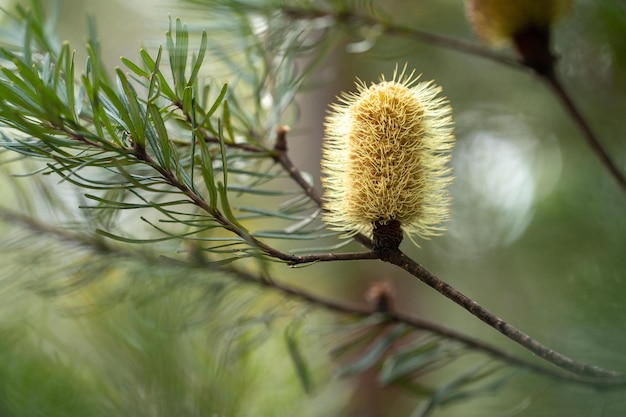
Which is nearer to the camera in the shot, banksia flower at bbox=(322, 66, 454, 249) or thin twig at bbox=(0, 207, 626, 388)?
banksia flower at bbox=(322, 66, 454, 249)

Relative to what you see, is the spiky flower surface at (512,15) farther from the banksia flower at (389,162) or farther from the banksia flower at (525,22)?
the banksia flower at (389,162)

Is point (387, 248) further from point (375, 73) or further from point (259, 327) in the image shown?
point (375, 73)

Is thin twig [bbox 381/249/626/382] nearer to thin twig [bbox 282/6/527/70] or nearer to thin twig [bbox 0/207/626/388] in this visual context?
thin twig [bbox 0/207/626/388]

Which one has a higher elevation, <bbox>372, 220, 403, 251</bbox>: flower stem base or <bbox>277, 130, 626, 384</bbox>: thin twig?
<bbox>372, 220, 403, 251</bbox>: flower stem base

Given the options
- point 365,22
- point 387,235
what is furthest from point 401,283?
point 387,235

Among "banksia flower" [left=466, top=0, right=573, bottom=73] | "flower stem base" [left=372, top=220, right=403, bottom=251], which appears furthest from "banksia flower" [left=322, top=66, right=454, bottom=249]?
"banksia flower" [left=466, top=0, right=573, bottom=73]

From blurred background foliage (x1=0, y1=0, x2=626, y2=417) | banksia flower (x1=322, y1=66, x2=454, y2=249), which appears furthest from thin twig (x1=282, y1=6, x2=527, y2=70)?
banksia flower (x1=322, y1=66, x2=454, y2=249)

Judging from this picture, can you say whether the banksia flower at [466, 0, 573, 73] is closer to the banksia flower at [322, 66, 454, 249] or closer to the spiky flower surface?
the spiky flower surface
